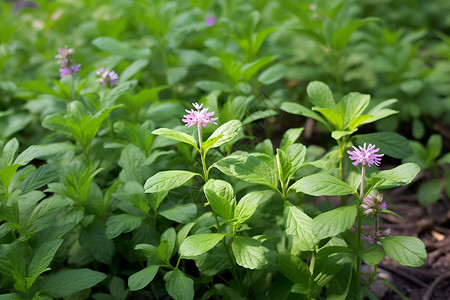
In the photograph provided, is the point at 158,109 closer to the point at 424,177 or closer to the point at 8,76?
the point at 8,76

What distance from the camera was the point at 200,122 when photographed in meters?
1.51

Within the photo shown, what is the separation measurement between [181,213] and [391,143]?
2.89 ft

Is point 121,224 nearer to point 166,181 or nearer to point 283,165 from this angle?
point 166,181

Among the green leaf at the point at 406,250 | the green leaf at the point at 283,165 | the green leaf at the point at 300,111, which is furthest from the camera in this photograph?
the green leaf at the point at 300,111

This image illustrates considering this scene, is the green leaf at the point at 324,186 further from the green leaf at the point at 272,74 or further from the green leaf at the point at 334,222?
the green leaf at the point at 272,74

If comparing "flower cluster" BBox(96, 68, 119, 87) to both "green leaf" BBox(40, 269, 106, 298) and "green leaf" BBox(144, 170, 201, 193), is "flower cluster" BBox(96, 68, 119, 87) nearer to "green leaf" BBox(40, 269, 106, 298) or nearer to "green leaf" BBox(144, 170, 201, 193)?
"green leaf" BBox(144, 170, 201, 193)

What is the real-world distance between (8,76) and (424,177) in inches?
112

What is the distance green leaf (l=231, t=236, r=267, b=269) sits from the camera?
1.42 meters

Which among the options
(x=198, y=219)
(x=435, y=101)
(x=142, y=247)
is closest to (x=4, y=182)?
(x=142, y=247)

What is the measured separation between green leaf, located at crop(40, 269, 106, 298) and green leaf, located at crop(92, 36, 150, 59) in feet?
4.44

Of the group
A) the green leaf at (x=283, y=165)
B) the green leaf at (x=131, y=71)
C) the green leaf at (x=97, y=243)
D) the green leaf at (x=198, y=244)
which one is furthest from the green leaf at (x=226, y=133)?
the green leaf at (x=131, y=71)

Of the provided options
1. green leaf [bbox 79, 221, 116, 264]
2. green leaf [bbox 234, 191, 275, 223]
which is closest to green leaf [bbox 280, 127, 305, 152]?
green leaf [bbox 234, 191, 275, 223]

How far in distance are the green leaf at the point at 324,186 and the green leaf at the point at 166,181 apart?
37 cm

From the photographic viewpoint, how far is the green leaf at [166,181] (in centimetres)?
146
